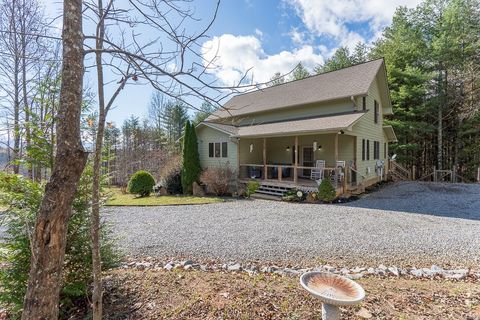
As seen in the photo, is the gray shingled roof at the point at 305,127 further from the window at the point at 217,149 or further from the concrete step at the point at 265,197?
the concrete step at the point at 265,197

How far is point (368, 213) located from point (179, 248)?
6733 millimetres

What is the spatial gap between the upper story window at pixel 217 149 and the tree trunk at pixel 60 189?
528 inches

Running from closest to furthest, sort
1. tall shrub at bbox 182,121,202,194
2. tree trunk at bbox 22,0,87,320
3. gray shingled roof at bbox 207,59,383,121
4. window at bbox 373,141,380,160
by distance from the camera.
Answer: tree trunk at bbox 22,0,87,320 < gray shingled roof at bbox 207,59,383,121 < tall shrub at bbox 182,121,202,194 < window at bbox 373,141,380,160

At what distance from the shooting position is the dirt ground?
2.95 meters

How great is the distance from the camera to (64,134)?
1842 millimetres

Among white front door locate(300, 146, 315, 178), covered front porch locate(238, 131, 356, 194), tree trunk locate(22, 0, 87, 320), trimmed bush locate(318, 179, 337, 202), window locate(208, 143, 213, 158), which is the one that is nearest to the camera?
tree trunk locate(22, 0, 87, 320)

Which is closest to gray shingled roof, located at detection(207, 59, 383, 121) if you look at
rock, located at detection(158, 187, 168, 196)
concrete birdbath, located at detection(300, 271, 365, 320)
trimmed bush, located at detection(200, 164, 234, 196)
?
trimmed bush, located at detection(200, 164, 234, 196)

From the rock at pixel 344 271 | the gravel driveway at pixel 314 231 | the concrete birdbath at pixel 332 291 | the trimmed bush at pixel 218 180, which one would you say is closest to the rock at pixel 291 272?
the gravel driveway at pixel 314 231

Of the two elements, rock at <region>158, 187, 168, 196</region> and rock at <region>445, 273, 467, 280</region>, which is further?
rock at <region>158, 187, 168, 196</region>

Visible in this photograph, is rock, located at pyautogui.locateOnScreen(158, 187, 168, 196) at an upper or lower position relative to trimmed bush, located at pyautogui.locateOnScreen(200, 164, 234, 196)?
lower

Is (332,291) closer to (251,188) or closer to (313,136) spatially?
(251,188)

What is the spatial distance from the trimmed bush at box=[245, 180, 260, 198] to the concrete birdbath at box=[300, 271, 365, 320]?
1042cm

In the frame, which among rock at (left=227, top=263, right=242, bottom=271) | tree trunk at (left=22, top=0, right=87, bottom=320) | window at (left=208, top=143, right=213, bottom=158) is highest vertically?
window at (left=208, top=143, right=213, bottom=158)

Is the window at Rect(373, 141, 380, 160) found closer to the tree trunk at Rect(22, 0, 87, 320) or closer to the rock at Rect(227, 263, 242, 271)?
the rock at Rect(227, 263, 242, 271)
